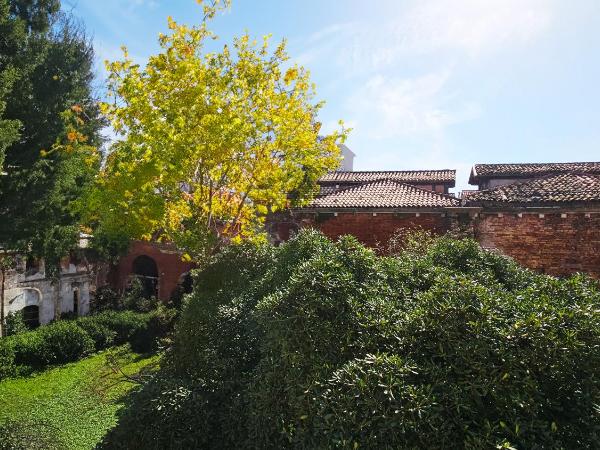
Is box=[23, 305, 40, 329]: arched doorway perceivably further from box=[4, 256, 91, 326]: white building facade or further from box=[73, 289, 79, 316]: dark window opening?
box=[73, 289, 79, 316]: dark window opening

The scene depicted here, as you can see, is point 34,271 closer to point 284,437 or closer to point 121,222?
point 121,222

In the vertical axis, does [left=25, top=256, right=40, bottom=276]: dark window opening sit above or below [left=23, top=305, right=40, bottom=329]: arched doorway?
above

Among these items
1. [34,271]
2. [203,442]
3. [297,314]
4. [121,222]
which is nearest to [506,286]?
[297,314]

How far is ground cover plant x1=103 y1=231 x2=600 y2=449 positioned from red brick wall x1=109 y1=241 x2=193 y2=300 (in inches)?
646

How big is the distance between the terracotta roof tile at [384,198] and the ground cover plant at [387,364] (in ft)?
25.1

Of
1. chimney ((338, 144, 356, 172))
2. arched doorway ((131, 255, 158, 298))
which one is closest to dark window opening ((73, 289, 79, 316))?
arched doorway ((131, 255, 158, 298))

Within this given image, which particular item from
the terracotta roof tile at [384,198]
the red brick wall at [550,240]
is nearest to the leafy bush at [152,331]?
the terracotta roof tile at [384,198]

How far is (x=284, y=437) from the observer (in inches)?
169

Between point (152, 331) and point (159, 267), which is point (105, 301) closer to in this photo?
point (159, 267)

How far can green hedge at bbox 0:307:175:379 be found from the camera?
45.8 ft

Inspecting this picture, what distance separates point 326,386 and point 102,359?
561 inches

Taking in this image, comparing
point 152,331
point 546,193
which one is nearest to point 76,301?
point 152,331

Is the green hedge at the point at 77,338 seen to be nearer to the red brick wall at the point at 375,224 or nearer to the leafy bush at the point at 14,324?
the leafy bush at the point at 14,324

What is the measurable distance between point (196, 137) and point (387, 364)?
815 cm
